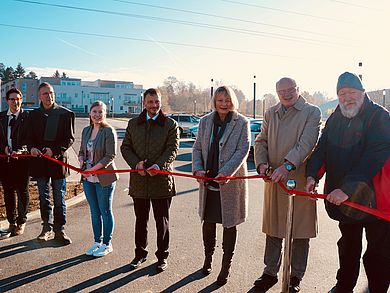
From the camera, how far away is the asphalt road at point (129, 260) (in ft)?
13.2

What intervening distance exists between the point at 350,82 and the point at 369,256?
64.6 inches

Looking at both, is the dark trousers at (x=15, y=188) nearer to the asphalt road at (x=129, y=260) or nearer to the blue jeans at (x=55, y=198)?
the asphalt road at (x=129, y=260)

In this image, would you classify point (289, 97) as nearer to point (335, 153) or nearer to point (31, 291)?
point (335, 153)

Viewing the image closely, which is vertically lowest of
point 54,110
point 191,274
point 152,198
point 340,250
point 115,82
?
point 191,274

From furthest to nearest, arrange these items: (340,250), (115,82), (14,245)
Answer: (115,82) < (14,245) < (340,250)

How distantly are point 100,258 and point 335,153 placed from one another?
320 centimetres

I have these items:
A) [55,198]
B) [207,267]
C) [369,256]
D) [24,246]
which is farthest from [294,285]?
[24,246]

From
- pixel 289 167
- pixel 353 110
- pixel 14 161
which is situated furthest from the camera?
pixel 14 161

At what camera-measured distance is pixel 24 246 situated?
16.9ft

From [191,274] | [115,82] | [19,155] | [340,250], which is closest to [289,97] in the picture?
[340,250]

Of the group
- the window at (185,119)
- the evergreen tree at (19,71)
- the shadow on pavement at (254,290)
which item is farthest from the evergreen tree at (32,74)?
A: the shadow on pavement at (254,290)

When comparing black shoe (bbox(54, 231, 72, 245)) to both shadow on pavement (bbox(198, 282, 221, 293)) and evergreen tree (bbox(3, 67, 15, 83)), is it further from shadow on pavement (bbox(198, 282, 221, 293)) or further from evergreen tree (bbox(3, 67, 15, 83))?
evergreen tree (bbox(3, 67, 15, 83))

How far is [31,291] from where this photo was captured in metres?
3.87

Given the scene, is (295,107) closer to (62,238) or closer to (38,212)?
(62,238)
